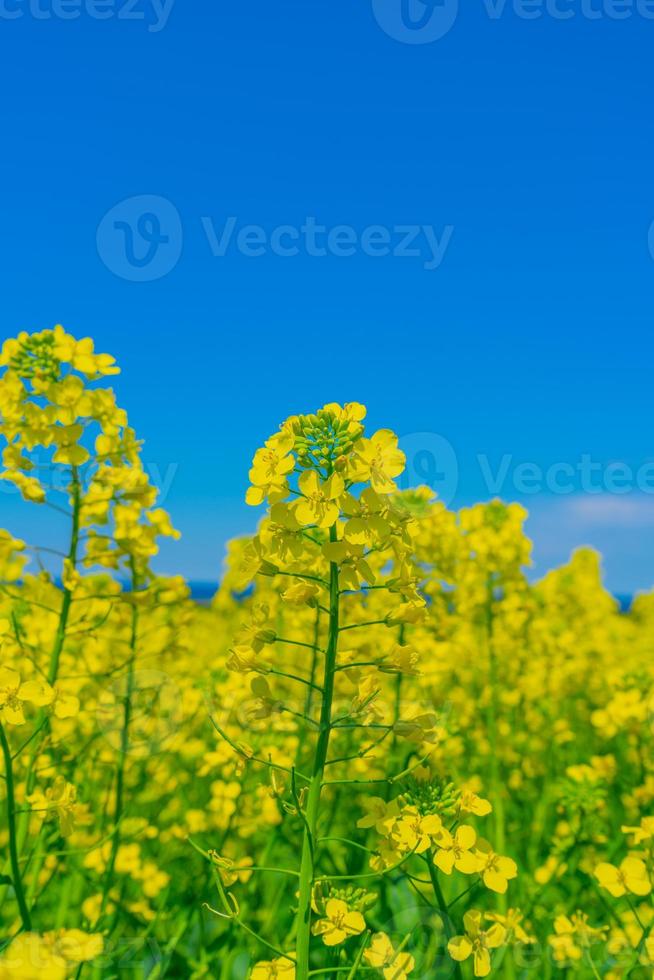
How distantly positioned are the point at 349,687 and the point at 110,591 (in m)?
1.39

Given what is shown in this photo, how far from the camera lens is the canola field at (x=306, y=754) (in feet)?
7.14

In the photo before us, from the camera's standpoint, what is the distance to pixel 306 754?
502 centimetres

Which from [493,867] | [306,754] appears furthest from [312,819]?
[306,754]

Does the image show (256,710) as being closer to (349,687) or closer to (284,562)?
(284,562)

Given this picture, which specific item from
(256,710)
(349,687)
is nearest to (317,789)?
(256,710)

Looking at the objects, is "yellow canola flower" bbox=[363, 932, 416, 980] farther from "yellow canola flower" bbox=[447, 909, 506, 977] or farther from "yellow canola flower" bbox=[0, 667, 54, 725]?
"yellow canola flower" bbox=[0, 667, 54, 725]

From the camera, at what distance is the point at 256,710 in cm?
225

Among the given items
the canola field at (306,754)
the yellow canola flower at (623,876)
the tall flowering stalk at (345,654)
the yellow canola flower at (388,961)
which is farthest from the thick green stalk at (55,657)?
the yellow canola flower at (623,876)

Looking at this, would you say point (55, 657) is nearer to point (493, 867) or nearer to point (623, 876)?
point (493, 867)

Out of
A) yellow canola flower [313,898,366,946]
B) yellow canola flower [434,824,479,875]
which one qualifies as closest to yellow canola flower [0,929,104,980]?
yellow canola flower [313,898,366,946]

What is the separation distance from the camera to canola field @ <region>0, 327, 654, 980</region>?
2178 mm

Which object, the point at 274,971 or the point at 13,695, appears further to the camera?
the point at 13,695

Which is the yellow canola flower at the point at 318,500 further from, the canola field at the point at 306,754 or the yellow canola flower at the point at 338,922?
the yellow canola flower at the point at 338,922

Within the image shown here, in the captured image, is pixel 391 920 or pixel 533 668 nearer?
pixel 391 920
